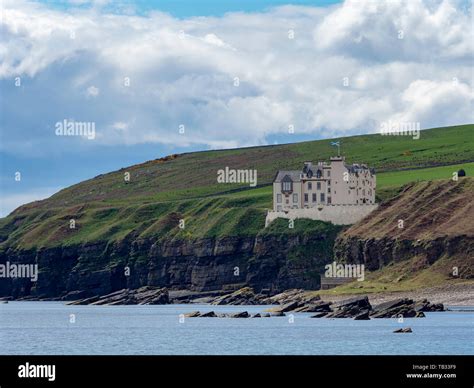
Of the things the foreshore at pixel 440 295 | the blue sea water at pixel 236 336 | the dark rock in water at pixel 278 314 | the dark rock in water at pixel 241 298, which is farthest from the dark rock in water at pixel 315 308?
the dark rock in water at pixel 241 298

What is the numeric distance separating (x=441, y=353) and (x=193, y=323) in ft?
159

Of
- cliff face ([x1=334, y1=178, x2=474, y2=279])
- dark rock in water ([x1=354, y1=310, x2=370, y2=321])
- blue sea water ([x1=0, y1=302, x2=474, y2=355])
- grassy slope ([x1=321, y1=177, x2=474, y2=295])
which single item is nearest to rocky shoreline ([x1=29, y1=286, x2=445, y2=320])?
dark rock in water ([x1=354, y1=310, x2=370, y2=321])

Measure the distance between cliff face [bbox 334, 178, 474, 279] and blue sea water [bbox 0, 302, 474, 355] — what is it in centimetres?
3087

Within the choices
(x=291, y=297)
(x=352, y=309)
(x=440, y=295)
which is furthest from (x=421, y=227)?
(x=352, y=309)

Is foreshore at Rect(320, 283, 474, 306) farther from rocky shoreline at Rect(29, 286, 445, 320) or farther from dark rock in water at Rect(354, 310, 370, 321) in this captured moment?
dark rock in water at Rect(354, 310, 370, 321)

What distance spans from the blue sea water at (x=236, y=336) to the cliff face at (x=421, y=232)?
3087 cm

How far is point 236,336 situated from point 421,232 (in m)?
73.7

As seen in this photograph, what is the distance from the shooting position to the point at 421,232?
577 feet

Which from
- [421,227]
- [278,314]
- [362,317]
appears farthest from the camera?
[421,227]

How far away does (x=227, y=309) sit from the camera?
547ft

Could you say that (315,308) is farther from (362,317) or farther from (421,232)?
(421,232)

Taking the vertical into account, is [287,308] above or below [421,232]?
below
